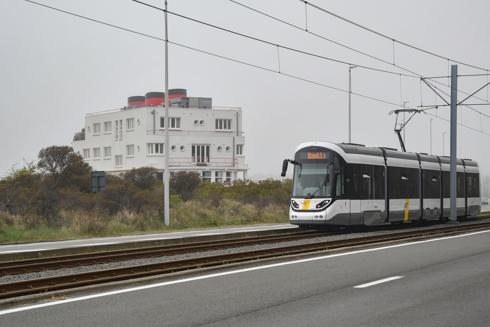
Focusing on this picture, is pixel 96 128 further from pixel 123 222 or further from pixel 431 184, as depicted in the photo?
pixel 431 184

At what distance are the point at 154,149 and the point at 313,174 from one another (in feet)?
220

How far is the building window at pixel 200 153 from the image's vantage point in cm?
9406

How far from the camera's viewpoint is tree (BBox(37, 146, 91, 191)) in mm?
56312

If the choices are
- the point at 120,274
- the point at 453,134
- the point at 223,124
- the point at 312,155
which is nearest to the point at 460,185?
the point at 453,134

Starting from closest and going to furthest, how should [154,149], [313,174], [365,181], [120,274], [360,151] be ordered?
[120,274] < [313,174] < [365,181] < [360,151] < [154,149]

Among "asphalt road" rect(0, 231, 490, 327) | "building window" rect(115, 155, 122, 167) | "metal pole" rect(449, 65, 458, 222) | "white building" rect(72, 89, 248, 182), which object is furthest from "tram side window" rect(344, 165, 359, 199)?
"building window" rect(115, 155, 122, 167)

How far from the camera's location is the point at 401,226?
113 ft

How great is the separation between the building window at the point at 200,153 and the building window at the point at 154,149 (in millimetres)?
3981

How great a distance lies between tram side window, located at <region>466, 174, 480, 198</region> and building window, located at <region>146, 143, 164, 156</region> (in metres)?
56.7

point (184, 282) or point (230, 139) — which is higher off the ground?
point (230, 139)

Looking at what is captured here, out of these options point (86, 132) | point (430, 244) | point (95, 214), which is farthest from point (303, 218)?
point (86, 132)

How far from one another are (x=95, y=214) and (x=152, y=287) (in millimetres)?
20590

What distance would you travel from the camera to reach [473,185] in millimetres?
39844

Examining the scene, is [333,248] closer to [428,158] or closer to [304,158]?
[304,158]
